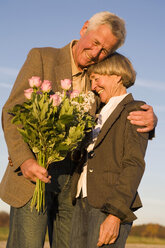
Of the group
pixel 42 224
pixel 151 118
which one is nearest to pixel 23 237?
pixel 42 224

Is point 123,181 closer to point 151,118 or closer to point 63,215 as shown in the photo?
point 151,118

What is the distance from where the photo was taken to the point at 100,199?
3.41m

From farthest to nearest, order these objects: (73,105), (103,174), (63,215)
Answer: (63,215)
(103,174)
(73,105)

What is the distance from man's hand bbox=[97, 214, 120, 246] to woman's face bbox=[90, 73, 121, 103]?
52.2 inches

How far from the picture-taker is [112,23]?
4.09m

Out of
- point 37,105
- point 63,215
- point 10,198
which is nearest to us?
point 37,105

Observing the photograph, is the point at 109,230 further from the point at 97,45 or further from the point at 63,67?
the point at 97,45

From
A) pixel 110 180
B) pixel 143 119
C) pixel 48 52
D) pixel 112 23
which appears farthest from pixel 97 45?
pixel 110 180

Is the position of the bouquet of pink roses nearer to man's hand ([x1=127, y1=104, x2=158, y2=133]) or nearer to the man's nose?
man's hand ([x1=127, y1=104, x2=158, y2=133])

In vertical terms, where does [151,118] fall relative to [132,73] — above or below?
below

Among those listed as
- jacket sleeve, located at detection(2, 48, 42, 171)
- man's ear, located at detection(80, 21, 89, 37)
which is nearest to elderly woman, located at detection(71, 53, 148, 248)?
jacket sleeve, located at detection(2, 48, 42, 171)

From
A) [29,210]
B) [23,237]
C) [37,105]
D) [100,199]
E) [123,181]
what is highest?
[37,105]

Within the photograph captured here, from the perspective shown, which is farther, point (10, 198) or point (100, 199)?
point (10, 198)

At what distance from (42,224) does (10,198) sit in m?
0.40
